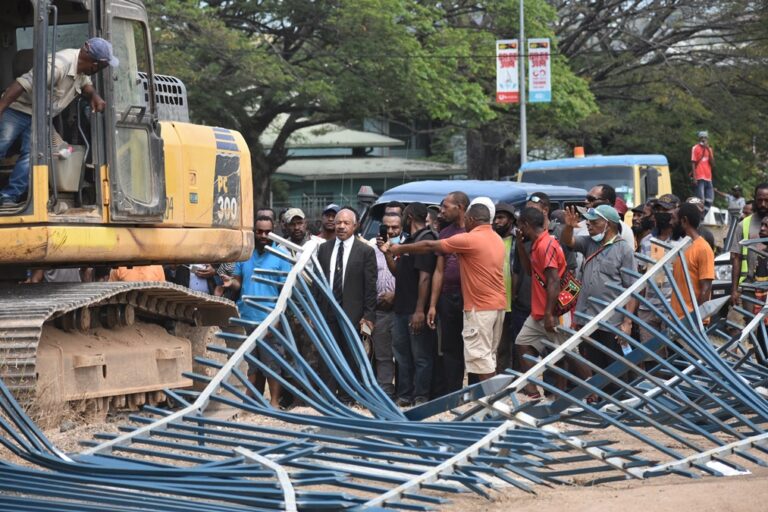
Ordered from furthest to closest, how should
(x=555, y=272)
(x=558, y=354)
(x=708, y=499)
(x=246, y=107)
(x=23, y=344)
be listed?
(x=246, y=107) < (x=555, y=272) < (x=23, y=344) < (x=558, y=354) < (x=708, y=499)

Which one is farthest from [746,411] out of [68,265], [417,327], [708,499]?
[68,265]

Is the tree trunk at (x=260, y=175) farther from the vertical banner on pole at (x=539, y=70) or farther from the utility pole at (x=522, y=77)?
the vertical banner on pole at (x=539, y=70)

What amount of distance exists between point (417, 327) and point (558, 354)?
3654 mm

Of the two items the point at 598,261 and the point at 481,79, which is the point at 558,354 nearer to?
the point at 598,261

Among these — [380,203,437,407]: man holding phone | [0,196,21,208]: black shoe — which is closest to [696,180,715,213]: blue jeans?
[380,203,437,407]: man holding phone

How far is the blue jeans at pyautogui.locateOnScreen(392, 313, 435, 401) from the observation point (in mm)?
11695

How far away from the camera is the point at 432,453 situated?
22.4 ft

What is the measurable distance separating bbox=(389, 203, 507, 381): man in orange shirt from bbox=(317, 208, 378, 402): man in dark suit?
127 cm

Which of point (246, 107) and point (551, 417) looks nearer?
point (551, 417)

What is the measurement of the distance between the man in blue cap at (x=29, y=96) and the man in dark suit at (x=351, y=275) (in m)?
2.96

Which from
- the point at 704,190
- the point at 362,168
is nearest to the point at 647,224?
the point at 704,190

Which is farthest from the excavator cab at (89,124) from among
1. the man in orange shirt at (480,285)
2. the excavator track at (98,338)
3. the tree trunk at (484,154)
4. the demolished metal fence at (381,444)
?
the tree trunk at (484,154)

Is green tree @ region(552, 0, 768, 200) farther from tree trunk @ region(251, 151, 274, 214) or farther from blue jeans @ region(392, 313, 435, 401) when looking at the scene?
blue jeans @ region(392, 313, 435, 401)

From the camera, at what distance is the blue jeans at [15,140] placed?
9195mm
